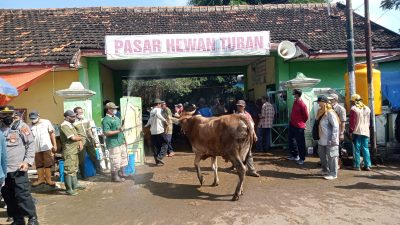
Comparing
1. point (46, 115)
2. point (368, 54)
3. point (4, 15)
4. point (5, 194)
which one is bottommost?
point (5, 194)

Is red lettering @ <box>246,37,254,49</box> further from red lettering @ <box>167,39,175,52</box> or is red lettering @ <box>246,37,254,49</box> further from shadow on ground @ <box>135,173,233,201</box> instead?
shadow on ground @ <box>135,173,233,201</box>

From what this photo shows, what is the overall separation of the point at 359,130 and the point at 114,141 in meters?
5.23

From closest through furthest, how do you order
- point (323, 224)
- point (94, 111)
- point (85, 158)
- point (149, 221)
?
point (323, 224) → point (149, 221) → point (85, 158) → point (94, 111)

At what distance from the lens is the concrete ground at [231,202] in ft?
17.7

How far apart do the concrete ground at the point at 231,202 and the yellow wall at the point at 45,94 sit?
11.2 ft

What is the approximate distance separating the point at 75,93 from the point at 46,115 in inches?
102

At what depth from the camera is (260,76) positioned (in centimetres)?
1404

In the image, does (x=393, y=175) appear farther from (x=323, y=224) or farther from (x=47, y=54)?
(x=47, y=54)

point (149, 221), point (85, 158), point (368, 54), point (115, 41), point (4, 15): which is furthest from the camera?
point (4, 15)

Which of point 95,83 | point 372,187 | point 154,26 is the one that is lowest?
point 372,187

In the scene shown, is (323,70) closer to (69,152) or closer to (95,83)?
(95,83)

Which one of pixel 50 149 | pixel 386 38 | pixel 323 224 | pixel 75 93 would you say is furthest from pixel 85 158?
pixel 386 38

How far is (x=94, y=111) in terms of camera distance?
11.0 metres

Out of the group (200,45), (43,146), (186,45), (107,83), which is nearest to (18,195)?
(43,146)
